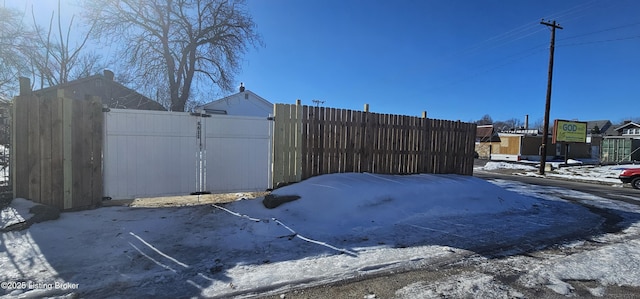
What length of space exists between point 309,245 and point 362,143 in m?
4.12

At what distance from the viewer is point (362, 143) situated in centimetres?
833

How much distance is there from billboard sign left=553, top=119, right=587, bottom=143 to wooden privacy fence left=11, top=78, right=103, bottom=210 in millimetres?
31310

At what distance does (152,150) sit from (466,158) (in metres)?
8.80

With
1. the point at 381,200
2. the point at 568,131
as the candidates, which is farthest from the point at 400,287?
the point at 568,131

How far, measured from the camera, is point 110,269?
147 inches

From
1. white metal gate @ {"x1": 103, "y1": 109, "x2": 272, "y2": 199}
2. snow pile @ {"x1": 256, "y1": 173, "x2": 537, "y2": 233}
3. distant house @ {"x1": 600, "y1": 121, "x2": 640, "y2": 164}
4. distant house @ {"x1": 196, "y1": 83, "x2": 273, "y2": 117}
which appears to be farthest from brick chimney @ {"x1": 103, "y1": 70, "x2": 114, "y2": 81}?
distant house @ {"x1": 600, "y1": 121, "x2": 640, "y2": 164}

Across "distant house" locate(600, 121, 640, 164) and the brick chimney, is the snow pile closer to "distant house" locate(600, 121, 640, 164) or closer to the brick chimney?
the brick chimney

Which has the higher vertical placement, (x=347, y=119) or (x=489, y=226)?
(x=347, y=119)

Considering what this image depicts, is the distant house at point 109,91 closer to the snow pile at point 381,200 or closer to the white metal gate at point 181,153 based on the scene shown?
the white metal gate at point 181,153

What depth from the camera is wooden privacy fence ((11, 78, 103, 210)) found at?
5699mm

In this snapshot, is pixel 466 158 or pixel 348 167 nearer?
pixel 348 167

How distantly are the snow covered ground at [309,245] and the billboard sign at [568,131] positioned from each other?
75.5 ft

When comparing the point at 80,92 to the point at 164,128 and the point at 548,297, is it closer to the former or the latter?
the point at 164,128

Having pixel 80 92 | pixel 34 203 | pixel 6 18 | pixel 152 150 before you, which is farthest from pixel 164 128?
pixel 80 92
